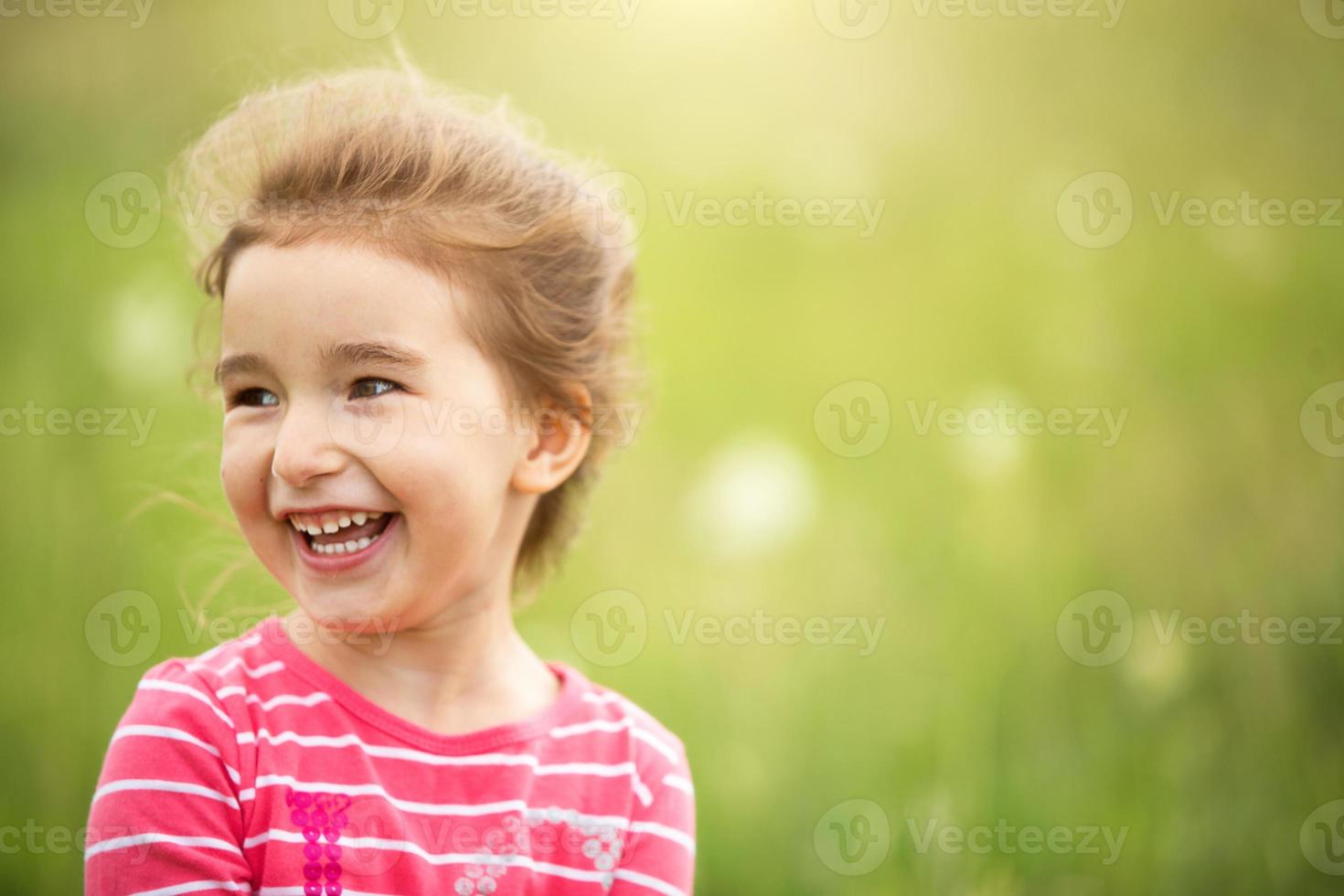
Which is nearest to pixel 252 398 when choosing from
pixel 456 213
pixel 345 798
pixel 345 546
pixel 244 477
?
pixel 244 477

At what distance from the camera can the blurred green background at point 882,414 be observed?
2.38 metres

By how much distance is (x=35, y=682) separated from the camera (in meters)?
2.32

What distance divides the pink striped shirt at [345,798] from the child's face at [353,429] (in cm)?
13

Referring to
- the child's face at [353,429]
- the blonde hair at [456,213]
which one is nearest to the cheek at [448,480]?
the child's face at [353,429]

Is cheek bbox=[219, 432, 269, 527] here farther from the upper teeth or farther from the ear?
the ear

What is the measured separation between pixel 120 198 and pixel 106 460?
1.82 feet

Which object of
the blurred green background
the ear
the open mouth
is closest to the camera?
the open mouth

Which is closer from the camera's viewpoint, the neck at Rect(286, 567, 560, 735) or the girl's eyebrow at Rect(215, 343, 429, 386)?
the girl's eyebrow at Rect(215, 343, 429, 386)

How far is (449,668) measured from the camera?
5.12ft

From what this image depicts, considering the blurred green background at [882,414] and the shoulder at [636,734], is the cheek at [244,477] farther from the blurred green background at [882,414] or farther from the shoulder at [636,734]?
the blurred green background at [882,414]

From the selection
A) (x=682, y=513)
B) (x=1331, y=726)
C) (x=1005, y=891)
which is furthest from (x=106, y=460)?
(x=1331, y=726)

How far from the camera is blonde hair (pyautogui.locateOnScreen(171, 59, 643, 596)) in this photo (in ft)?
4.87

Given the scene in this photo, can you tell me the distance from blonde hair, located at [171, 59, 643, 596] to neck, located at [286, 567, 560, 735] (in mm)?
216

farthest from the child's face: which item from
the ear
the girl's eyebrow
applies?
the ear
